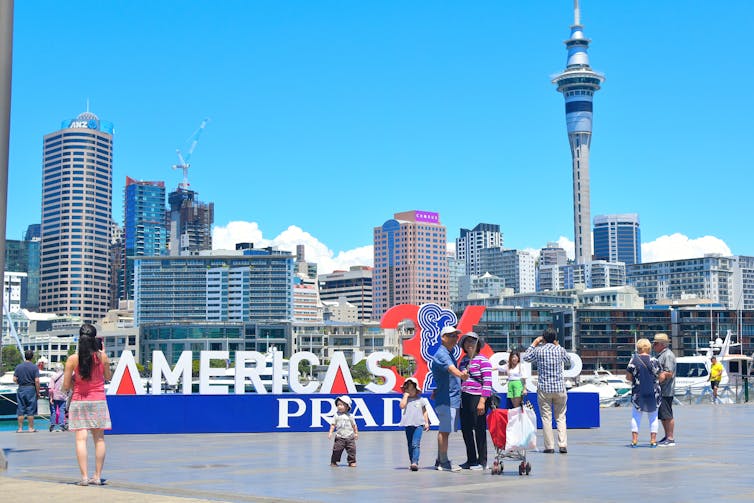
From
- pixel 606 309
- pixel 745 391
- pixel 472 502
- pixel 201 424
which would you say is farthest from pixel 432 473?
pixel 606 309

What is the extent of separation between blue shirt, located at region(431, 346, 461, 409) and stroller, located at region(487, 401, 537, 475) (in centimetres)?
63

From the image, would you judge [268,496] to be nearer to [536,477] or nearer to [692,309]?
[536,477]

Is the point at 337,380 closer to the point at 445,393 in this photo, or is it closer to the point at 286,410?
the point at 286,410

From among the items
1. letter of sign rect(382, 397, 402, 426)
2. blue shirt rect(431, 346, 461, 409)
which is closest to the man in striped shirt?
blue shirt rect(431, 346, 461, 409)

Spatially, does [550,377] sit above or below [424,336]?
below

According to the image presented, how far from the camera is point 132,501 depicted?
10625mm

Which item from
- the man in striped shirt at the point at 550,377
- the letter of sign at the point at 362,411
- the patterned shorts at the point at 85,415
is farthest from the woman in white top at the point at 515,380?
the letter of sign at the point at 362,411

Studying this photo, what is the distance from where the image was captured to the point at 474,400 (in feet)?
48.1

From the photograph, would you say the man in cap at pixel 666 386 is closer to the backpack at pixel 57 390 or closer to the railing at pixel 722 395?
the backpack at pixel 57 390

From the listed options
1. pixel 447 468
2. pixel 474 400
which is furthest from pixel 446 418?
pixel 447 468

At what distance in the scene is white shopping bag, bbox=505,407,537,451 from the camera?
1375 centimetres

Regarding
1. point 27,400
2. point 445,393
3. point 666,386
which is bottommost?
point 27,400

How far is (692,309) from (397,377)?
16933 centimetres

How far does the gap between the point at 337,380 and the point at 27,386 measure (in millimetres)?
7047
